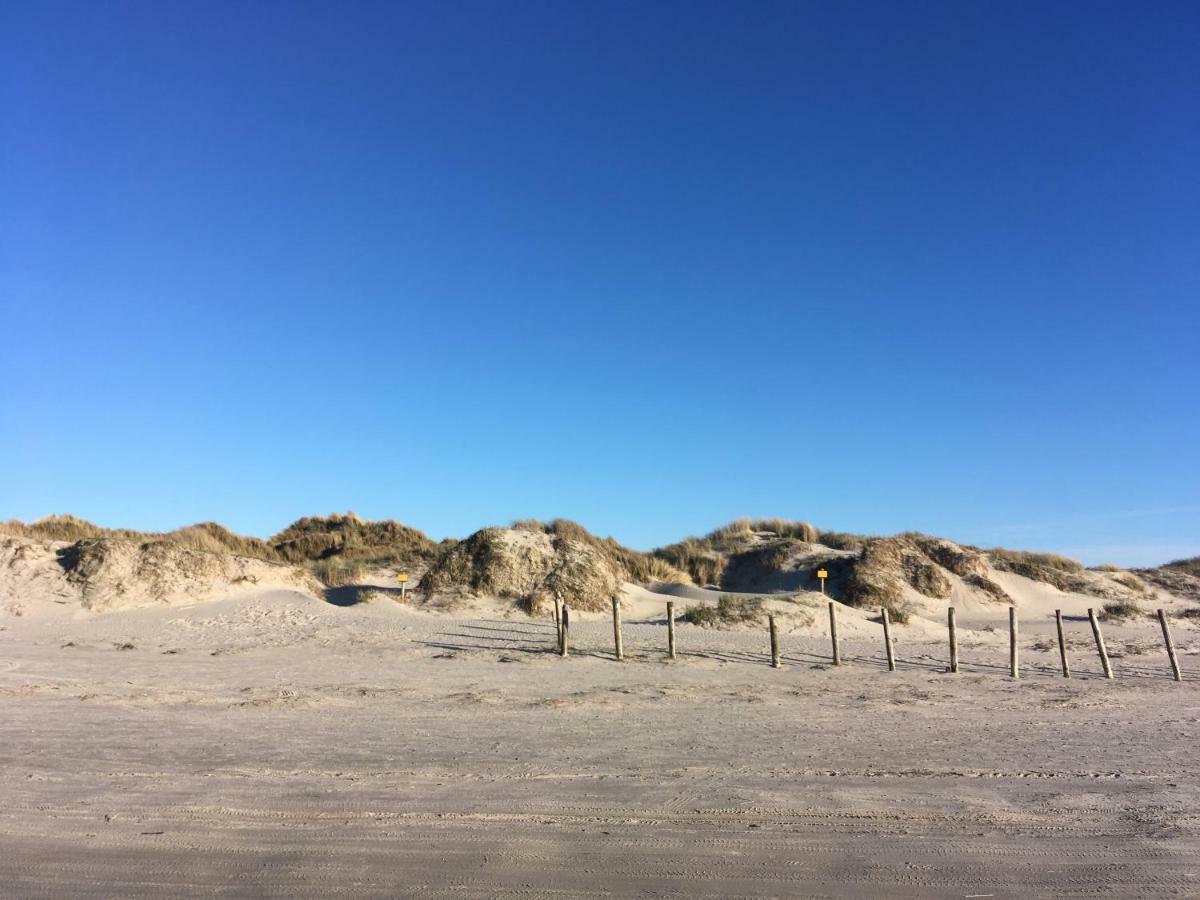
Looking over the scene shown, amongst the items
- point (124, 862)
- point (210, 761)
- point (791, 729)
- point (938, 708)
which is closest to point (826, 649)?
point (938, 708)

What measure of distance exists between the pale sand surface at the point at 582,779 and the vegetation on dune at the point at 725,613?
6098 millimetres

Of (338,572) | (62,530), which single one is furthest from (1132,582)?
(62,530)

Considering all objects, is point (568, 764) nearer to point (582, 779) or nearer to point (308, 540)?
point (582, 779)

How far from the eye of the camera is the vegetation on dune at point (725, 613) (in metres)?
24.5

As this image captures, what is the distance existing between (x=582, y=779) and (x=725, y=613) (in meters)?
17.2

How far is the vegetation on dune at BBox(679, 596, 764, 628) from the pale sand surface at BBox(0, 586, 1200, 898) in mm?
6098

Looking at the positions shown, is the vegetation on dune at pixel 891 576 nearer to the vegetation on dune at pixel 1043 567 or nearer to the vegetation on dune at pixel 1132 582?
the vegetation on dune at pixel 1043 567

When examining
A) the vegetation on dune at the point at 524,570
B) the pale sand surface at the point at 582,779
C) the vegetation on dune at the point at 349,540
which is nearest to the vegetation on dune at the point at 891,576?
the vegetation on dune at the point at 524,570

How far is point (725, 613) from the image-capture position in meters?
24.9

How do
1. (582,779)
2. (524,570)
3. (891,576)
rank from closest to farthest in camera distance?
(582,779)
(524,570)
(891,576)

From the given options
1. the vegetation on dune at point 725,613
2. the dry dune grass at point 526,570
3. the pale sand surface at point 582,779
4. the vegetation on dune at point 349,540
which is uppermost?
the vegetation on dune at point 349,540

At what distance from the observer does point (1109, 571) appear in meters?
41.3

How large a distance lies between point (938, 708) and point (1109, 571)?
1352 inches

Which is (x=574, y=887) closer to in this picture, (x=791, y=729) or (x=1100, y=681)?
(x=791, y=729)
